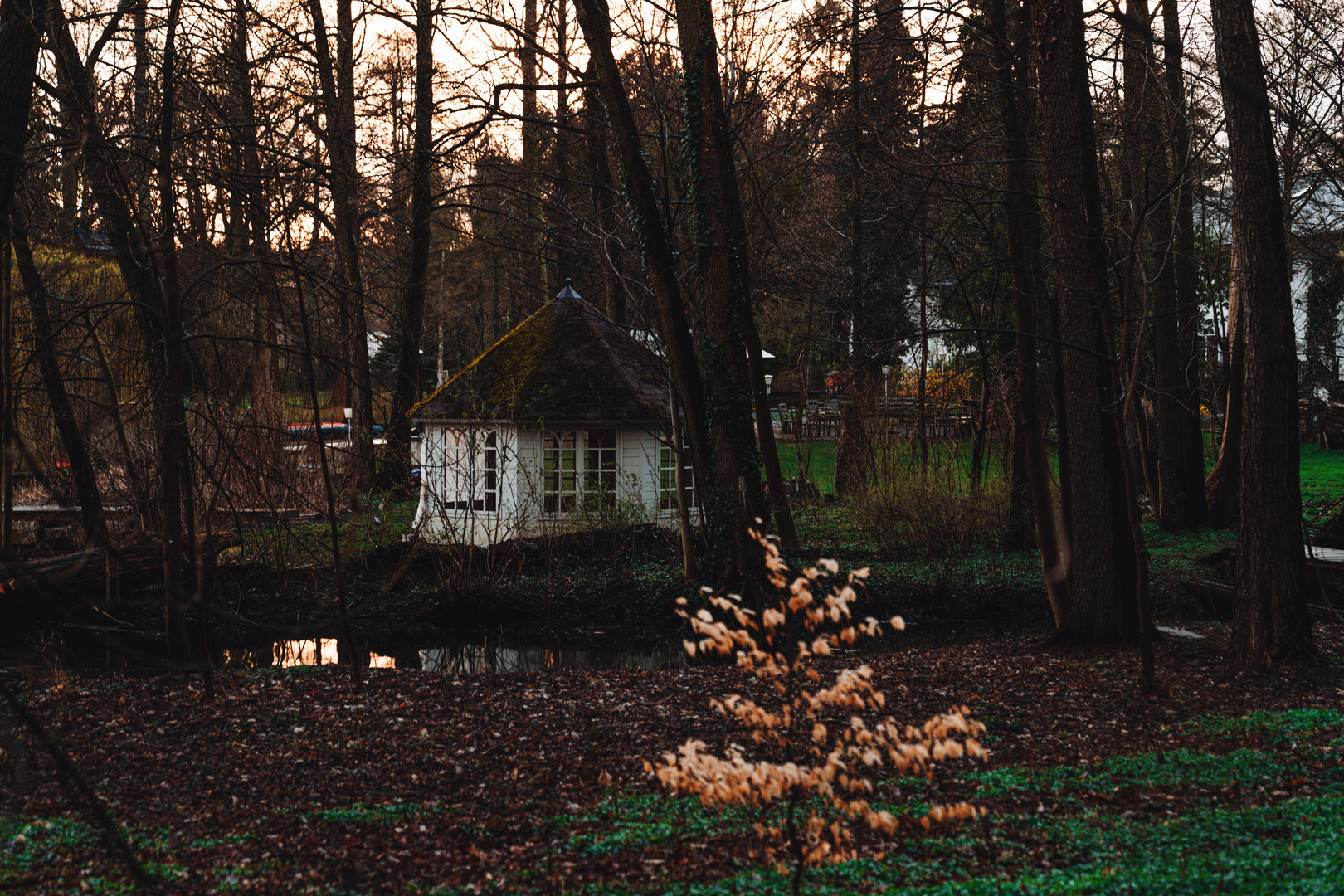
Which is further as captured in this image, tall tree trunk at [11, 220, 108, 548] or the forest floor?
tall tree trunk at [11, 220, 108, 548]

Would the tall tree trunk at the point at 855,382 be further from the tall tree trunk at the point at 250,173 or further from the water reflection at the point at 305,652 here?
the water reflection at the point at 305,652

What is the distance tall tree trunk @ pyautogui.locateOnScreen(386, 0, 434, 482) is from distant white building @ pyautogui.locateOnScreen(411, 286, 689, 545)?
3.24 feet

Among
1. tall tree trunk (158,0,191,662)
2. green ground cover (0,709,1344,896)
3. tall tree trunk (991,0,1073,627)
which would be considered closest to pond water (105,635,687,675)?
tall tree trunk (991,0,1073,627)

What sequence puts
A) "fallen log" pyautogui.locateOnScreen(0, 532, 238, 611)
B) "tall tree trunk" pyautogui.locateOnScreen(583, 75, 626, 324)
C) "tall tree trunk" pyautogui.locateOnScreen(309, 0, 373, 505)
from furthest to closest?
"tall tree trunk" pyautogui.locateOnScreen(583, 75, 626, 324) < "fallen log" pyautogui.locateOnScreen(0, 532, 238, 611) < "tall tree trunk" pyautogui.locateOnScreen(309, 0, 373, 505)

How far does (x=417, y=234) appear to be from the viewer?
17.9m

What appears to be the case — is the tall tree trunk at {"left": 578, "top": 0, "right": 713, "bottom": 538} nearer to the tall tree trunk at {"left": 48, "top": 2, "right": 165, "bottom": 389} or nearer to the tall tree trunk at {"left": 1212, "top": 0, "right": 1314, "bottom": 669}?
the tall tree trunk at {"left": 48, "top": 2, "right": 165, "bottom": 389}

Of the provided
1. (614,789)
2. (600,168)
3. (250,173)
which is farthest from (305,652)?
(600,168)

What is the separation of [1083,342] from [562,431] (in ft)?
28.8

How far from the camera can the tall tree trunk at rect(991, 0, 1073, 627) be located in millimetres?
8414

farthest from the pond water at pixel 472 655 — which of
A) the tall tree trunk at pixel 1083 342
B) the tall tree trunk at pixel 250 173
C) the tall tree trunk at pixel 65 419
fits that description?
the tall tree trunk at pixel 1083 342

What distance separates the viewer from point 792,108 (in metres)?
12.2

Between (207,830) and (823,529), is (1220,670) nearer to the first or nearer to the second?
(207,830)

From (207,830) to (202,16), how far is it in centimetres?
575

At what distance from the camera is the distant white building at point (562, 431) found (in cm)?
1395
